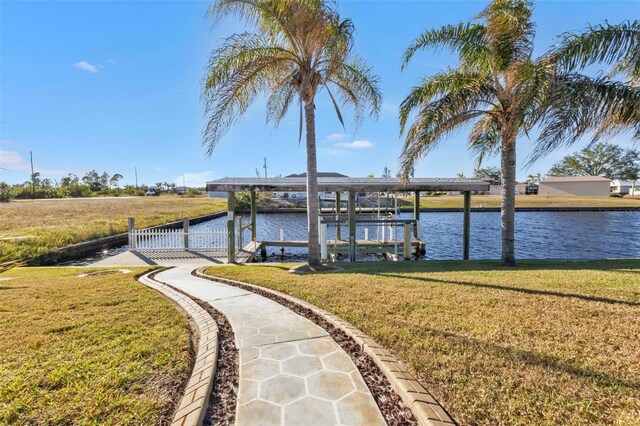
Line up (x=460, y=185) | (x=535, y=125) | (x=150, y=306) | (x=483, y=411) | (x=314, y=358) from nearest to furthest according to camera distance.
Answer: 1. (x=483, y=411)
2. (x=314, y=358)
3. (x=150, y=306)
4. (x=535, y=125)
5. (x=460, y=185)

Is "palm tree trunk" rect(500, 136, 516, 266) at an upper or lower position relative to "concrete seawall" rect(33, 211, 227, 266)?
upper

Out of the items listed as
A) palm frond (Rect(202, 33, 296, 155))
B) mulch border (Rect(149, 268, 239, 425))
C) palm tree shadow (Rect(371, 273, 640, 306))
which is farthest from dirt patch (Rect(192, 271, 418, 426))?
palm frond (Rect(202, 33, 296, 155))

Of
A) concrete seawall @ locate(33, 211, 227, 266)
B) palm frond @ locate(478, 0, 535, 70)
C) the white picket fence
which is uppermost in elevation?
palm frond @ locate(478, 0, 535, 70)

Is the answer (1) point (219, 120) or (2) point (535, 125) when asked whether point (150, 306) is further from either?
(2) point (535, 125)

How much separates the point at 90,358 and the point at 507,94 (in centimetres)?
1055

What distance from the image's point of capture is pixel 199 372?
3.04m

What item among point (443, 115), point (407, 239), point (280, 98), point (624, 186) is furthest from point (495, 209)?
point (624, 186)

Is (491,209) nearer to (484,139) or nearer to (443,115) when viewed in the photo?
(484,139)

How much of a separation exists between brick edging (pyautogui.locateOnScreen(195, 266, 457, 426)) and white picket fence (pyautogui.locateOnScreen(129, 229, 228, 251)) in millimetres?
9453

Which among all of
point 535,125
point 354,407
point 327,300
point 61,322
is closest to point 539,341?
point 354,407

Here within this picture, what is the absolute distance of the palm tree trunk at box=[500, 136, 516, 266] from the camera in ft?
28.9

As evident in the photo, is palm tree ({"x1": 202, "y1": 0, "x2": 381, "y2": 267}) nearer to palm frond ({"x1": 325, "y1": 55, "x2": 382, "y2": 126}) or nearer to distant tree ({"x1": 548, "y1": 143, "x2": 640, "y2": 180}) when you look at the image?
palm frond ({"x1": 325, "y1": 55, "x2": 382, "y2": 126})

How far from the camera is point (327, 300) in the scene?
538 centimetres

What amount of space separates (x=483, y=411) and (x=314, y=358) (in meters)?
1.65
